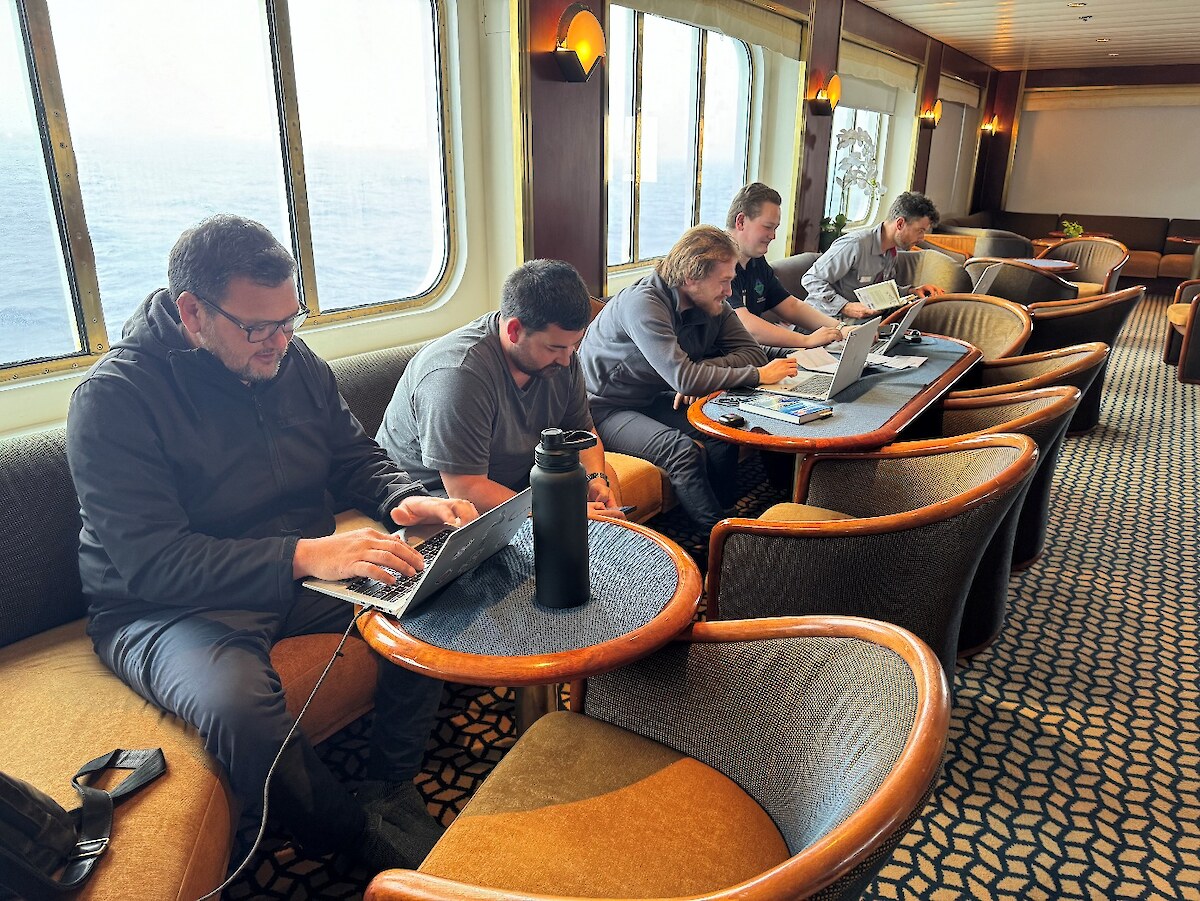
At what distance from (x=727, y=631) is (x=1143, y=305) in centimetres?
1058

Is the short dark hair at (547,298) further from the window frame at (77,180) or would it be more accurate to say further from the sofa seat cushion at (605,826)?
the window frame at (77,180)

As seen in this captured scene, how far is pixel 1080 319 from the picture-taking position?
4.11 metres

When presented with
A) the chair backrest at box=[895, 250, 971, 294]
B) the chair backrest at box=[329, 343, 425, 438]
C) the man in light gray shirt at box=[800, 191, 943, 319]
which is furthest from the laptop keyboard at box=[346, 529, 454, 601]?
the chair backrest at box=[895, 250, 971, 294]

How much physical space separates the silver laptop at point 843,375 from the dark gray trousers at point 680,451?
0.35 metres

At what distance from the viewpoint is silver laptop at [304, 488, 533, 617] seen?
1.35 m

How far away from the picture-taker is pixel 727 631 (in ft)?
4.37

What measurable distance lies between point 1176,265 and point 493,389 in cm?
1150

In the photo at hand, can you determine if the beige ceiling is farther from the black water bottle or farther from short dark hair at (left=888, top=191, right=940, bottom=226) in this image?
the black water bottle

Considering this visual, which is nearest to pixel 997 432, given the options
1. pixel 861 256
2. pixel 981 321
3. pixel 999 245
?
pixel 981 321

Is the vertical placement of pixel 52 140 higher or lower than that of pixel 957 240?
higher

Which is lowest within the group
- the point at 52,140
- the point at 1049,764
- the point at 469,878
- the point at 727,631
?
the point at 1049,764

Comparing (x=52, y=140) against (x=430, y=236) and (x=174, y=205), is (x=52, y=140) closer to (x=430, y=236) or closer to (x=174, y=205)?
(x=174, y=205)

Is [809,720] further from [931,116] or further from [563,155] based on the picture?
[931,116]

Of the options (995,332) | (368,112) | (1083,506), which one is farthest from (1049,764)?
(368,112)
